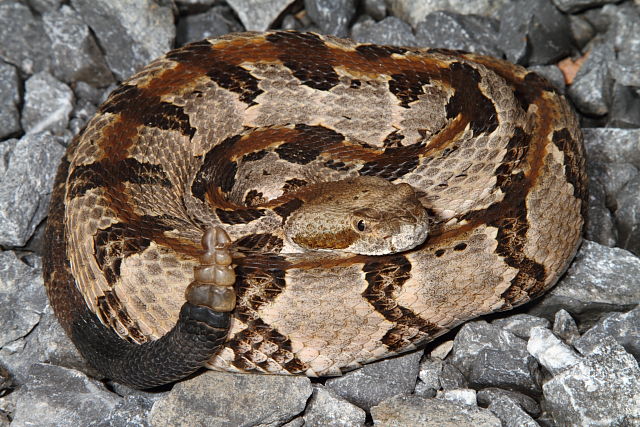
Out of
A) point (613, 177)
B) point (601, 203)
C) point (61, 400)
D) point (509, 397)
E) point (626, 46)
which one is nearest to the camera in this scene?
point (509, 397)

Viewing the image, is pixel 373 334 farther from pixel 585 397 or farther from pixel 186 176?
pixel 186 176

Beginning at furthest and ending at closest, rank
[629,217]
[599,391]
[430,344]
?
[629,217] → [430,344] → [599,391]

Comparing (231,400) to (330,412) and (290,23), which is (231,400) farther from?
(290,23)

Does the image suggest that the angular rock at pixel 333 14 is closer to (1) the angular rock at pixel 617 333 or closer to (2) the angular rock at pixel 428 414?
(1) the angular rock at pixel 617 333

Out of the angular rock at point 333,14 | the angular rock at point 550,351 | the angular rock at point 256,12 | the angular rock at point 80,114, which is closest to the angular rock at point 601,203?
the angular rock at point 550,351

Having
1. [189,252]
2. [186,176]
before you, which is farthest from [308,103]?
[189,252]

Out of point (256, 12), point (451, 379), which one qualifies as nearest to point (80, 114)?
point (256, 12)

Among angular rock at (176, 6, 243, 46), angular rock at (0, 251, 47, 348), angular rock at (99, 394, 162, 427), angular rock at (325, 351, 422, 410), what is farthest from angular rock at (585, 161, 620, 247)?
angular rock at (0, 251, 47, 348)
